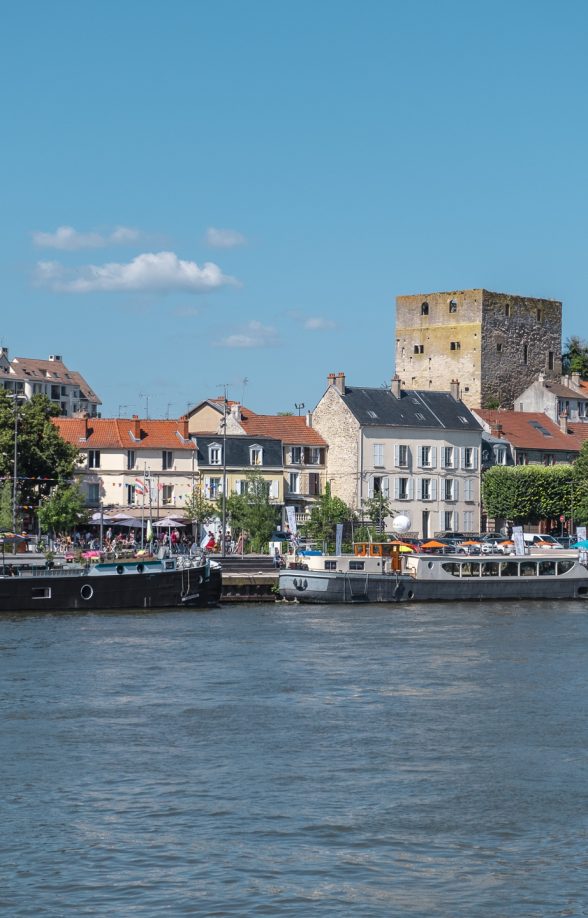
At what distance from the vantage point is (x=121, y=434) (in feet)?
314

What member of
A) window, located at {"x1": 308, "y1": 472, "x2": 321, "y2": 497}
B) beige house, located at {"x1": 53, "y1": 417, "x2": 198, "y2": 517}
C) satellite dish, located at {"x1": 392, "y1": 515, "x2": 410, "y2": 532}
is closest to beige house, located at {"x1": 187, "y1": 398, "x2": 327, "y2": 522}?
window, located at {"x1": 308, "y1": 472, "x2": 321, "y2": 497}

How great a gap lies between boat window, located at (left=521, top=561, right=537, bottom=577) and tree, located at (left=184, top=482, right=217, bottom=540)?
22227 millimetres

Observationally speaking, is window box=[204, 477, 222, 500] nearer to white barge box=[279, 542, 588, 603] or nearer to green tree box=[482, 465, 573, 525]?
green tree box=[482, 465, 573, 525]

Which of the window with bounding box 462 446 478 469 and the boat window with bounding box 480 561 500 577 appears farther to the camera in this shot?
the window with bounding box 462 446 478 469

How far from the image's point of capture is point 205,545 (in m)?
74.9

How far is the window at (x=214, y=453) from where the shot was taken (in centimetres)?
9462

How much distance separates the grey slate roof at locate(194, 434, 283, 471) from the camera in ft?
310

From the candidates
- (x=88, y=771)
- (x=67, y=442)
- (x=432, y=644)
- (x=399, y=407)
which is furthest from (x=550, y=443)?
(x=88, y=771)

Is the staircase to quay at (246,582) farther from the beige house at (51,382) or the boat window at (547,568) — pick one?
the beige house at (51,382)

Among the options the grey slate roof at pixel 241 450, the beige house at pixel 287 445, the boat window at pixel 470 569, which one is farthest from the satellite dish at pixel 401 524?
the boat window at pixel 470 569

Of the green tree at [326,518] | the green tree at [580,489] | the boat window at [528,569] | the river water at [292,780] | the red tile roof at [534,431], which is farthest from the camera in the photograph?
the red tile roof at [534,431]

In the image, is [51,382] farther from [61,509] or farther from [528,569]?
[528,569]

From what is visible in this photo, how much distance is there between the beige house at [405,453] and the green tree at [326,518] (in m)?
3.89

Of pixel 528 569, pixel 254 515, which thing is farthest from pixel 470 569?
pixel 254 515
